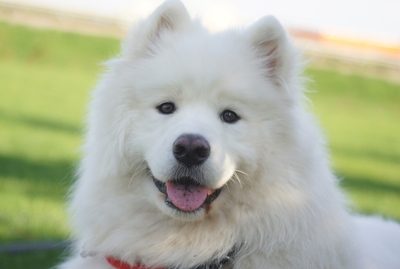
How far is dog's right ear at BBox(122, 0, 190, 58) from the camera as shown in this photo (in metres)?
4.38

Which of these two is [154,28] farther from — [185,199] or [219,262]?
[219,262]

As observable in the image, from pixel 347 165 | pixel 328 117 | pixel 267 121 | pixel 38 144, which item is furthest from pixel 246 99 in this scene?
pixel 328 117

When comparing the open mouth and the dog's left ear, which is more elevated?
the dog's left ear

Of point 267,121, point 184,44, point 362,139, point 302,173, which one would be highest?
point 184,44

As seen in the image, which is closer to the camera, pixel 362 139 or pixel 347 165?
pixel 347 165

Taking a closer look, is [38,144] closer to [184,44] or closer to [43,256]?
[43,256]

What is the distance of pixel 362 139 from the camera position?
21.1m

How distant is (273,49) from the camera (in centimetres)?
439

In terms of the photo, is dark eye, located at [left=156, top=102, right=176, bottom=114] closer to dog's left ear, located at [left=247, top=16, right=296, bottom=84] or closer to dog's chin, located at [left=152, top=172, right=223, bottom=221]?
dog's chin, located at [left=152, top=172, right=223, bottom=221]

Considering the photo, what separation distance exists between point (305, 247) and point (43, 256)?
3.06 m

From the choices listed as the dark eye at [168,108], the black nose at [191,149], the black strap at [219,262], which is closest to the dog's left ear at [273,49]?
the dark eye at [168,108]

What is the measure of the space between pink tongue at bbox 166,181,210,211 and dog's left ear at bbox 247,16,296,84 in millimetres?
798

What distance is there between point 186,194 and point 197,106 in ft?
1.56

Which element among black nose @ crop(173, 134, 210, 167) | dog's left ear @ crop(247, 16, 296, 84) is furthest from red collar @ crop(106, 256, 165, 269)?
dog's left ear @ crop(247, 16, 296, 84)
